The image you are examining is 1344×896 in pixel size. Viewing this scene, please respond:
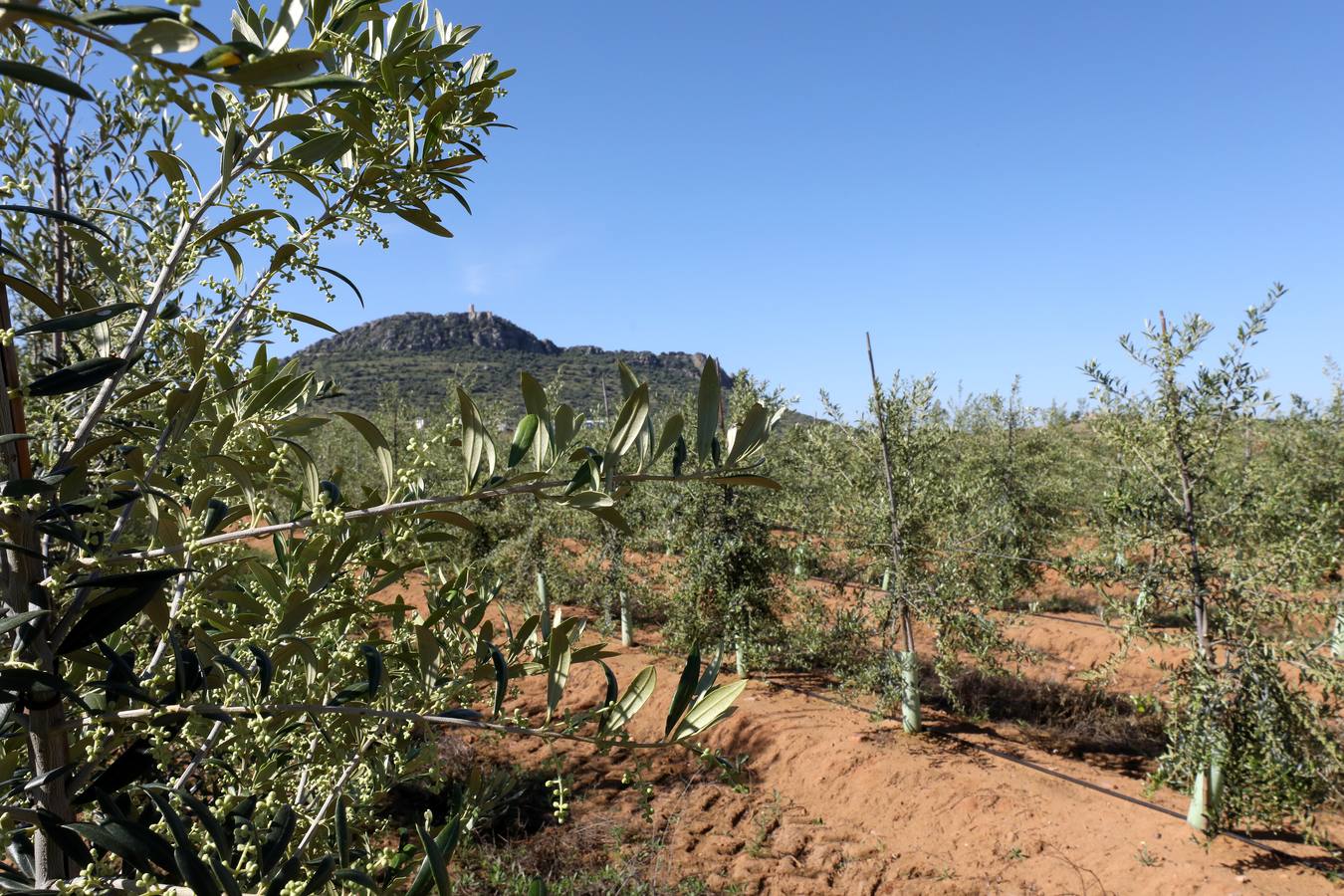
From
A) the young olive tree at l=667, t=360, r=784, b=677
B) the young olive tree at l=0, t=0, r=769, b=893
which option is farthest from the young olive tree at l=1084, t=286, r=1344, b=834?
the young olive tree at l=0, t=0, r=769, b=893

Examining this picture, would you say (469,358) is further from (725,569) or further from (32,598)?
(32,598)

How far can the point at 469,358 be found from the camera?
228 feet

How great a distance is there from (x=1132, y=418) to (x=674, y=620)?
5.32 m

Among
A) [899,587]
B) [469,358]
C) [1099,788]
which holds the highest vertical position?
[469,358]

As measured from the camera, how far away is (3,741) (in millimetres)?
1095

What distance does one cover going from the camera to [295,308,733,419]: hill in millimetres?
50031

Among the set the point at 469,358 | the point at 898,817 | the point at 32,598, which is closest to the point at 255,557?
the point at 32,598

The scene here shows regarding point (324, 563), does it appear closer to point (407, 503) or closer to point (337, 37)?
point (407, 503)

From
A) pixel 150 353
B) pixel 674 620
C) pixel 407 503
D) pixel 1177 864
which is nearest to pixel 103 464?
pixel 150 353

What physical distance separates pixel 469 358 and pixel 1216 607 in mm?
69503

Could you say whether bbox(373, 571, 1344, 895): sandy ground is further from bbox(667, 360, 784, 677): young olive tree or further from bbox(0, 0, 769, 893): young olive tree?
bbox(0, 0, 769, 893): young olive tree

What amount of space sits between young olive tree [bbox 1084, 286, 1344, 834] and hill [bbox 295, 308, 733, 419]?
38512mm

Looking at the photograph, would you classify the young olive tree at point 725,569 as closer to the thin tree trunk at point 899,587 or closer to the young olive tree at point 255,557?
the thin tree trunk at point 899,587

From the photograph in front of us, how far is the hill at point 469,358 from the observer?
50.0 meters
